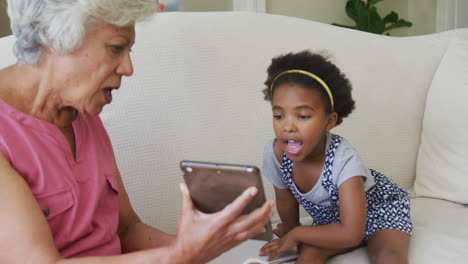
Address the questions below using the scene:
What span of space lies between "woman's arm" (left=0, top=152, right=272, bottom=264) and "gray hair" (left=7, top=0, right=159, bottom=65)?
0.72 feet

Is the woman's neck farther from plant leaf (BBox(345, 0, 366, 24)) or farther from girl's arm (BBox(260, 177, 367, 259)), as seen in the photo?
plant leaf (BBox(345, 0, 366, 24))

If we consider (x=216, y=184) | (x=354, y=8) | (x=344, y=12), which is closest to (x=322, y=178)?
(x=216, y=184)

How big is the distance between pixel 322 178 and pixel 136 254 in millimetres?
656

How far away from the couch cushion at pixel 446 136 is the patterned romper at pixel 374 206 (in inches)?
13.5

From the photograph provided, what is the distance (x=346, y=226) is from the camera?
1.30m

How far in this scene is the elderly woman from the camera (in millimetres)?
849

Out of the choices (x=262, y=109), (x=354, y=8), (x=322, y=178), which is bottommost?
(x=322, y=178)

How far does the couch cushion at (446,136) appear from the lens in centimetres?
173

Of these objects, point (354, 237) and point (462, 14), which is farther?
point (462, 14)

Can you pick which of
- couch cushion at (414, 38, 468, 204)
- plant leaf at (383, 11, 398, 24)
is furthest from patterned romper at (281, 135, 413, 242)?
plant leaf at (383, 11, 398, 24)

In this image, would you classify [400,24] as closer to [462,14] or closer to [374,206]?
[462,14]

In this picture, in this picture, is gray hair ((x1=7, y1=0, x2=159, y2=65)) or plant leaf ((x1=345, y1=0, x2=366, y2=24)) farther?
plant leaf ((x1=345, y1=0, x2=366, y2=24))

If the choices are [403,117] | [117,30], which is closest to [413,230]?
[403,117]

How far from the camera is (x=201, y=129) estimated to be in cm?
155
